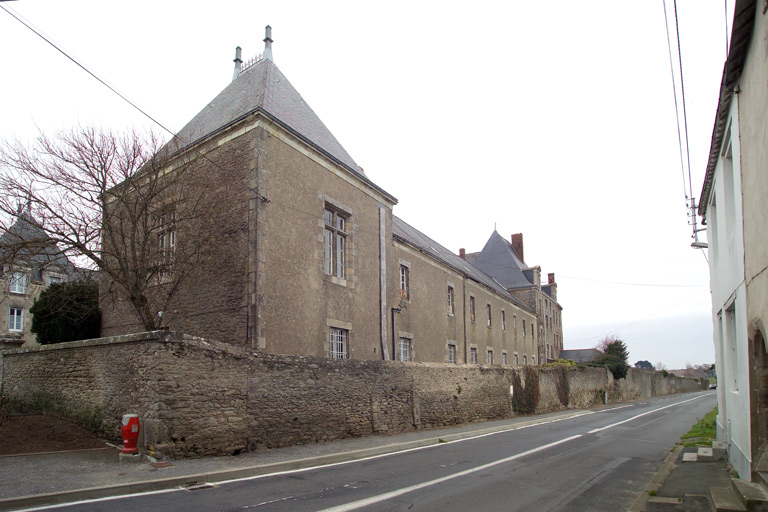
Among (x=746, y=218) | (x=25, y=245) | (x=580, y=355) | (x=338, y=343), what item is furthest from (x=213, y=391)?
(x=580, y=355)

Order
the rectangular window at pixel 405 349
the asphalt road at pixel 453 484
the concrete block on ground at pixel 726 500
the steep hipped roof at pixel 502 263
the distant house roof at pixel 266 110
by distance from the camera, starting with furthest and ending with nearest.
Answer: the steep hipped roof at pixel 502 263 → the rectangular window at pixel 405 349 → the distant house roof at pixel 266 110 → the asphalt road at pixel 453 484 → the concrete block on ground at pixel 726 500

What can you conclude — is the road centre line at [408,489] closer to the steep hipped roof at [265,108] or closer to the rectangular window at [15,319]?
the steep hipped roof at [265,108]

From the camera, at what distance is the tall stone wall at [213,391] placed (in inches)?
381

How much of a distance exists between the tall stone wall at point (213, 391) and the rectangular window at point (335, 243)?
11.6 feet

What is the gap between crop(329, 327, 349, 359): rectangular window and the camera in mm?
16609

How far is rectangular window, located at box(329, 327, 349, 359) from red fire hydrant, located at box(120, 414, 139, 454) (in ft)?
25.2

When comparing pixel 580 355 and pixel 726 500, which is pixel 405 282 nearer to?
pixel 726 500

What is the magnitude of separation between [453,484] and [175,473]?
14.1 ft

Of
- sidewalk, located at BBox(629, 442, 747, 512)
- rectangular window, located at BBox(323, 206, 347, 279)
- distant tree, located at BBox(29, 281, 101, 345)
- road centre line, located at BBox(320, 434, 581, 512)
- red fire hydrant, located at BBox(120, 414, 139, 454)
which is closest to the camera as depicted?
sidewalk, located at BBox(629, 442, 747, 512)

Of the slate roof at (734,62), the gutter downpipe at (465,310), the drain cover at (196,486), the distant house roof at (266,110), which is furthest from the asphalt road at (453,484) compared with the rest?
the gutter downpipe at (465,310)

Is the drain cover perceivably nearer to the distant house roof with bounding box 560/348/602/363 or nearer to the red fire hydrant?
the red fire hydrant

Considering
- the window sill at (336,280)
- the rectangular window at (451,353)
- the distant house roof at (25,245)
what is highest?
the distant house roof at (25,245)

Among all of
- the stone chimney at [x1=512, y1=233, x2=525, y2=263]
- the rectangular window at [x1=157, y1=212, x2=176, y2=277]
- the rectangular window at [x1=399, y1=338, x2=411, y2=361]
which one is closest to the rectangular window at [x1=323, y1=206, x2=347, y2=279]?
the rectangular window at [x1=157, y1=212, x2=176, y2=277]

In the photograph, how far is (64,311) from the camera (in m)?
17.2
